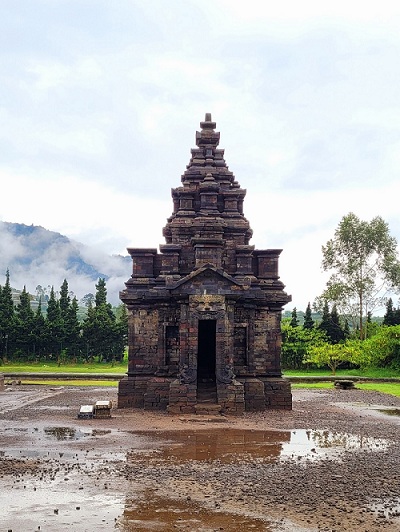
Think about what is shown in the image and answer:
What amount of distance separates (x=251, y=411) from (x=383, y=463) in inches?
402

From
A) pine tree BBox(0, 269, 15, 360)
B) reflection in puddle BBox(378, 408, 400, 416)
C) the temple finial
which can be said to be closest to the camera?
reflection in puddle BBox(378, 408, 400, 416)

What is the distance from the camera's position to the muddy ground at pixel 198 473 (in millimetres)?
8883

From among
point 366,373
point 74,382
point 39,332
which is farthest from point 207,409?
point 39,332

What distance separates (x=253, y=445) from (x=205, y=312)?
25.1 feet

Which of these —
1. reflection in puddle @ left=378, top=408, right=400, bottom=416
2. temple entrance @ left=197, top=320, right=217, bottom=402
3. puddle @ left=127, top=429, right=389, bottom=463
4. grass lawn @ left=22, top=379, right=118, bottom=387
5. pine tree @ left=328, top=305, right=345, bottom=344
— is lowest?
reflection in puddle @ left=378, top=408, right=400, bottom=416

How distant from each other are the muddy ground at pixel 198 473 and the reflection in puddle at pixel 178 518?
2 centimetres

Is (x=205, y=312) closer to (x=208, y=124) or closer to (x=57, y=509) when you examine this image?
(x=208, y=124)

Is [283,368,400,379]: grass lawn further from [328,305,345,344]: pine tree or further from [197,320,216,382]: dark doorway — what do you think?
[197,320,216,382]: dark doorway

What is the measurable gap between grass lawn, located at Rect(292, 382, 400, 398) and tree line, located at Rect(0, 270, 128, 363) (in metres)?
23.2

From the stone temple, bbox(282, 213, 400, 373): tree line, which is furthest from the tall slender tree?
the stone temple

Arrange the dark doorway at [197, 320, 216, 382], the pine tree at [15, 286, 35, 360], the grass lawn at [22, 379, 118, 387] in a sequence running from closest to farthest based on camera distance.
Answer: the dark doorway at [197, 320, 216, 382] < the grass lawn at [22, 379, 118, 387] < the pine tree at [15, 286, 35, 360]

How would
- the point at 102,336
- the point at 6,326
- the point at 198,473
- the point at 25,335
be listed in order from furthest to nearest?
the point at 102,336 < the point at 25,335 < the point at 6,326 < the point at 198,473

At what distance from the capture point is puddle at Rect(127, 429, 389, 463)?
13930 millimetres

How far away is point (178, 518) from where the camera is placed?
29.2ft
